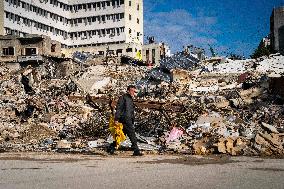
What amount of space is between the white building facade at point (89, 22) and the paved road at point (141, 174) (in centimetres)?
5581

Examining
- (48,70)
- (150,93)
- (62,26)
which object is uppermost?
(62,26)

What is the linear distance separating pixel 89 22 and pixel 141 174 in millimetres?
67334

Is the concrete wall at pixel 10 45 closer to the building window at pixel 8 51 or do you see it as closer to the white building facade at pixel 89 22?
the building window at pixel 8 51

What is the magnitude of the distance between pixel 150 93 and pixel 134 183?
59.4 feet

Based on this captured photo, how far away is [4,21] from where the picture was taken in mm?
55969

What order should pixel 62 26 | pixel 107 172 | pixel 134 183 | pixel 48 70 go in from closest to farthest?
1. pixel 134 183
2. pixel 107 172
3. pixel 48 70
4. pixel 62 26

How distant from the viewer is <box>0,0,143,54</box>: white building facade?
215ft

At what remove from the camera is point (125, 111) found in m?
8.93

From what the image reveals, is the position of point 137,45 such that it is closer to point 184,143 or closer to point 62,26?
point 62,26

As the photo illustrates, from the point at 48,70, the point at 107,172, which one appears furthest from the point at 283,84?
the point at 48,70

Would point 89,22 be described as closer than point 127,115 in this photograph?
No

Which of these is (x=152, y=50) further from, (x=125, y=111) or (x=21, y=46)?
(x=125, y=111)

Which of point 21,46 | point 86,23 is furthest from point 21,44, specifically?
point 86,23

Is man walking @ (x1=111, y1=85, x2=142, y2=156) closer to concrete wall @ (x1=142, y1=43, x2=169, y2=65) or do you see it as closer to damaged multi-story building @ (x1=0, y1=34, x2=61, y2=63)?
damaged multi-story building @ (x1=0, y1=34, x2=61, y2=63)
